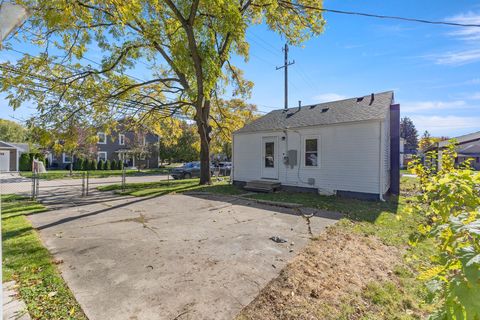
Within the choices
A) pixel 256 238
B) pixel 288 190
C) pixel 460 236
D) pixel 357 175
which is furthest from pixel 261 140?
pixel 460 236

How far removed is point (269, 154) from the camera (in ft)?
42.0

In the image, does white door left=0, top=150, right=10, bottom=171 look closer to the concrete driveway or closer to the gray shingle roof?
the concrete driveway

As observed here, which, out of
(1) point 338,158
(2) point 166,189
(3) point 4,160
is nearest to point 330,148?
(1) point 338,158

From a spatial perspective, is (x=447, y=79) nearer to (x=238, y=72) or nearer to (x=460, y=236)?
(x=238, y=72)

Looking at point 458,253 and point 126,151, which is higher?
point 126,151

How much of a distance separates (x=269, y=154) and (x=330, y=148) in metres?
3.25

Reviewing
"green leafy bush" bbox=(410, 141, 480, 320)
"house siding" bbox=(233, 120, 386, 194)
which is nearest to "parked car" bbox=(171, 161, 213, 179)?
"house siding" bbox=(233, 120, 386, 194)

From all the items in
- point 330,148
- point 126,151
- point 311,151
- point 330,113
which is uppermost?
point 330,113

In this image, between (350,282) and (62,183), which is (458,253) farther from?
(62,183)

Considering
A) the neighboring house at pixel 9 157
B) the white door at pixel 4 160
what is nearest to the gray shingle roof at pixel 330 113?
the neighboring house at pixel 9 157

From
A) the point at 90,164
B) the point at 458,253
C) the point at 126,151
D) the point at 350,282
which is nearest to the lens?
the point at 458,253

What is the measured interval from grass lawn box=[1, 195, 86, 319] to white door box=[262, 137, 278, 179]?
9.50 meters

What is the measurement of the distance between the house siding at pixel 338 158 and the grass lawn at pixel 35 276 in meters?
9.61

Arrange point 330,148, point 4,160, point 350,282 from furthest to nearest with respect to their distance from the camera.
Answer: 1. point 4,160
2. point 330,148
3. point 350,282
